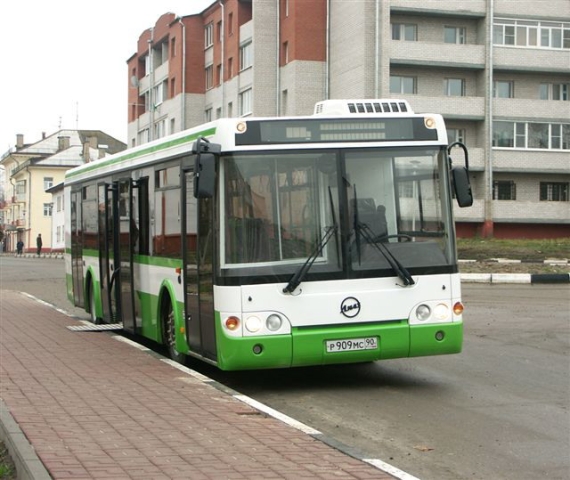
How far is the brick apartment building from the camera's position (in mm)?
56125

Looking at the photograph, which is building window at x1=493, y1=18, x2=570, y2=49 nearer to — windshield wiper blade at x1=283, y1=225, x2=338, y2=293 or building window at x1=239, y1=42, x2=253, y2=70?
building window at x1=239, y1=42, x2=253, y2=70

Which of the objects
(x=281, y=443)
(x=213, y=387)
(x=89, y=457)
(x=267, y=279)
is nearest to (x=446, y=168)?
(x=267, y=279)

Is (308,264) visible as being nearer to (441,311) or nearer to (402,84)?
(441,311)

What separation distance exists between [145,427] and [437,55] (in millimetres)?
50755

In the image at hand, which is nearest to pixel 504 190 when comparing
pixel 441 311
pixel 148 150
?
pixel 148 150

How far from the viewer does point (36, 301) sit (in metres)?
24.1

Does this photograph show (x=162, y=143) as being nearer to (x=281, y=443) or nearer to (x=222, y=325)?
(x=222, y=325)

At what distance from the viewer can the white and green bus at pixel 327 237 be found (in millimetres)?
9984

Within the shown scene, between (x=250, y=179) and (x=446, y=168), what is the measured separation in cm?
205

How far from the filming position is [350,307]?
400 inches

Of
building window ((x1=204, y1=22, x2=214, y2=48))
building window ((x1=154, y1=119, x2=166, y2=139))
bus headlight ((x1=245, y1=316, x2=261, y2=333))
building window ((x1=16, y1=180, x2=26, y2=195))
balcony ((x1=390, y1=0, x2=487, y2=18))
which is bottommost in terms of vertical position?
bus headlight ((x1=245, y1=316, x2=261, y2=333))

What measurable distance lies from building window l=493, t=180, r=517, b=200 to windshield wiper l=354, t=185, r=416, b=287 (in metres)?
50.5

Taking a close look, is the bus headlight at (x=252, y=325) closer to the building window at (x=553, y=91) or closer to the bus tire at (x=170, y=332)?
the bus tire at (x=170, y=332)

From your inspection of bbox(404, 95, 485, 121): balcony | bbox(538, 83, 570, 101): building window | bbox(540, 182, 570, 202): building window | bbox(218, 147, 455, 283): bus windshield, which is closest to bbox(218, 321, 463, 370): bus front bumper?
bbox(218, 147, 455, 283): bus windshield
